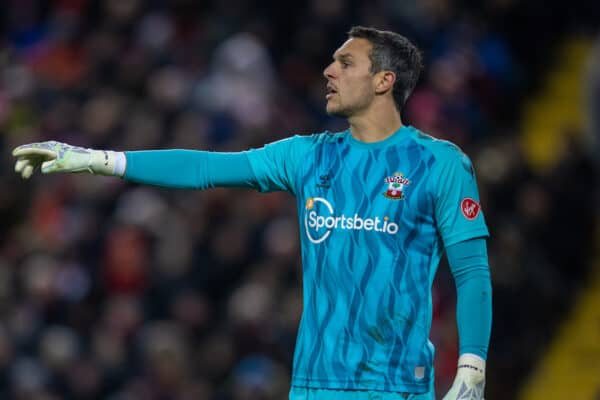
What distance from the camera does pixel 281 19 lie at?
44.0 ft

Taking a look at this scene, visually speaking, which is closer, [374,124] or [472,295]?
[472,295]

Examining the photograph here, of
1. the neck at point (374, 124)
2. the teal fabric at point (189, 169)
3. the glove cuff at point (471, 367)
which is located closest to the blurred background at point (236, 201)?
the neck at point (374, 124)

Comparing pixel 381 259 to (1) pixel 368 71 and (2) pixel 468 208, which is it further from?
(1) pixel 368 71

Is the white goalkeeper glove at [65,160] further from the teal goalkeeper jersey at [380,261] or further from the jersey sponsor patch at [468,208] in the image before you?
the jersey sponsor patch at [468,208]

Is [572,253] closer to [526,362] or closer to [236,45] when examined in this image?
[526,362]

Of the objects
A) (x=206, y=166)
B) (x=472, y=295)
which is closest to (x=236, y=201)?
(x=206, y=166)

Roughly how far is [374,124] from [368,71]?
0.22 metres

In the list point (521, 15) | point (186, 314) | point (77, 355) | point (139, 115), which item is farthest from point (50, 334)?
point (521, 15)

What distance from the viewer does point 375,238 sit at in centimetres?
569

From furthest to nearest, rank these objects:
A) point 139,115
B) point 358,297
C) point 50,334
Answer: point 139,115
point 50,334
point 358,297

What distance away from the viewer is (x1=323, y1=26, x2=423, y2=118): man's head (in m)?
5.89

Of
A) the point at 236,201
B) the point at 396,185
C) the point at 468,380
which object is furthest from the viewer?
the point at 236,201

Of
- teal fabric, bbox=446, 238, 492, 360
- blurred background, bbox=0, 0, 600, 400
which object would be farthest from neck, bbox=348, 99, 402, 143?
blurred background, bbox=0, 0, 600, 400

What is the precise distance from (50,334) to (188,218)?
1426mm
